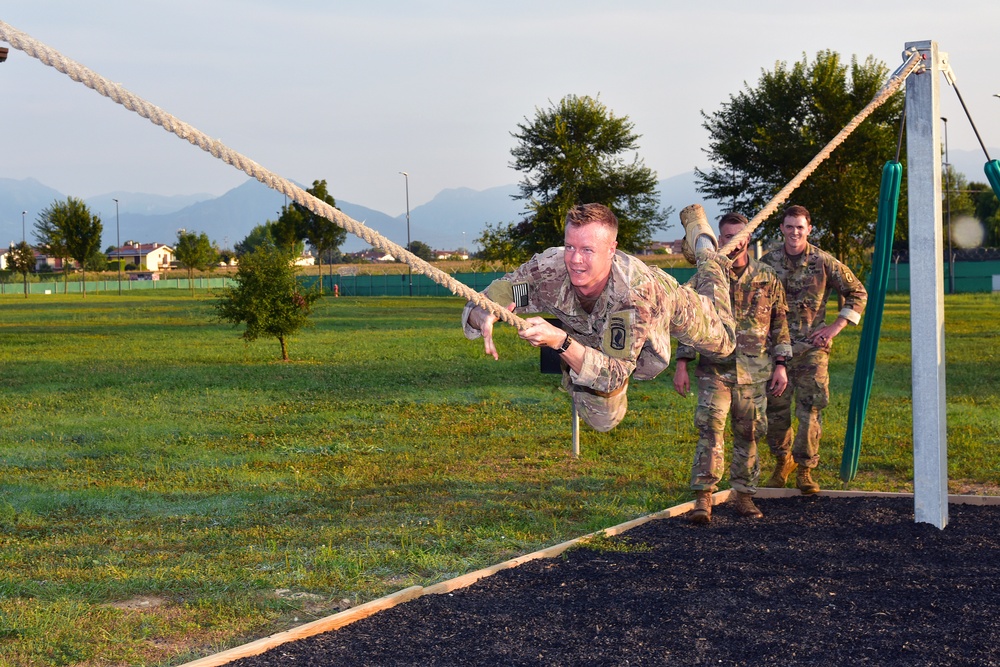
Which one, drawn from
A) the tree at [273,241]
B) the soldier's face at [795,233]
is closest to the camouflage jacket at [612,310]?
the soldier's face at [795,233]

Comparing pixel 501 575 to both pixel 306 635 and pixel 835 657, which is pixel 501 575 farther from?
pixel 835 657

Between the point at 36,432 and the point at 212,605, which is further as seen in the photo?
the point at 36,432

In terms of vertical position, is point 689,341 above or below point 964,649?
above

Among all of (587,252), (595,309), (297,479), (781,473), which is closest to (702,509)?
(781,473)

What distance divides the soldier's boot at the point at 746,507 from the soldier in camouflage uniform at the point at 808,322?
84cm

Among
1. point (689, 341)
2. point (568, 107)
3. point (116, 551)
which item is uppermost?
point (568, 107)

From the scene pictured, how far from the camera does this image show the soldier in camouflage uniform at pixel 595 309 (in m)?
4.52

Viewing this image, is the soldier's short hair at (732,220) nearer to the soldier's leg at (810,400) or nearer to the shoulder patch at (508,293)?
the soldier's leg at (810,400)

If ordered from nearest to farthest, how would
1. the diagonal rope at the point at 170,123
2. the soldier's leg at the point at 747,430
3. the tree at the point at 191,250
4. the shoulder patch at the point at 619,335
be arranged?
the diagonal rope at the point at 170,123, the shoulder patch at the point at 619,335, the soldier's leg at the point at 747,430, the tree at the point at 191,250

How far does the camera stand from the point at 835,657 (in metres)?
5.27

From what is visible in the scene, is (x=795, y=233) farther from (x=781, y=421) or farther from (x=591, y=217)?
(x=591, y=217)

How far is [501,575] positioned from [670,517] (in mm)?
2135

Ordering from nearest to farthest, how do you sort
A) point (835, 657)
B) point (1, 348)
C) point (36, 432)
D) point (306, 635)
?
point (835, 657), point (306, 635), point (36, 432), point (1, 348)

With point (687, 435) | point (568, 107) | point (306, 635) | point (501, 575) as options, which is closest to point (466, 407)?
point (687, 435)
